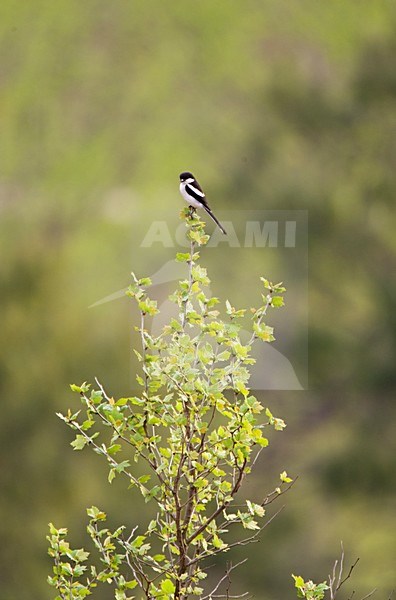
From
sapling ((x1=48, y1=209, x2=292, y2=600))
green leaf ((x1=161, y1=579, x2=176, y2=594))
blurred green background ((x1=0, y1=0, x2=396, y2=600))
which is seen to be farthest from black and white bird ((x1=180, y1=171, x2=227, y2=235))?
blurred green background ((x1=0, y1=0, x2=396, y2=600))

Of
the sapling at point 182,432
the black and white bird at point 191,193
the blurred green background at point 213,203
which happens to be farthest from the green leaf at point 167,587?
the blurred green background at point 213,203

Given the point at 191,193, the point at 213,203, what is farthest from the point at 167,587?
the point at 213,203

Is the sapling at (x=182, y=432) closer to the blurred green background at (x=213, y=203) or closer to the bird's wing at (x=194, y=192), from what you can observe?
the bird's wing at (x=194, y=192)

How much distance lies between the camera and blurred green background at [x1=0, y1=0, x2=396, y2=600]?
12.2 metres

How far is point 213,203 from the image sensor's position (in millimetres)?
13281

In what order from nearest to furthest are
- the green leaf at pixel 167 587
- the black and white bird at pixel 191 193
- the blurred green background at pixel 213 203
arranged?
the green leaf at pixel 167 587, the black and white bird at pixel 191 193, the blurred green background at pixel 213 203

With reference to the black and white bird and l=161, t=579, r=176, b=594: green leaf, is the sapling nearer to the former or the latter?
l=161, t=579, r=176, b=594: green leaf

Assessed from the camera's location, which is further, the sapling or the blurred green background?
the blurred green background

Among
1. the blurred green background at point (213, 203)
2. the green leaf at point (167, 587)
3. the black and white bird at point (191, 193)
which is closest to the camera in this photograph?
the green leaf at point (167, 587)

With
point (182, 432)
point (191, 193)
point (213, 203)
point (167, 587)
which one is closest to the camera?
point (167, 587)

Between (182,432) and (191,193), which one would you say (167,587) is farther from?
(191,193)

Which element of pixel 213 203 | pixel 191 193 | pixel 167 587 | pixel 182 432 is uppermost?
pixel 213 203

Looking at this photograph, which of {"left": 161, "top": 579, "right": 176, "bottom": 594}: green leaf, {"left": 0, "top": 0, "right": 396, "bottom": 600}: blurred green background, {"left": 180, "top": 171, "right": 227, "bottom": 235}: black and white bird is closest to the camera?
{"left": 161, "top": 579, "right": 176, "bottom": 594}: green leaf

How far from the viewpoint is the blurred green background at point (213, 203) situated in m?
12.2
